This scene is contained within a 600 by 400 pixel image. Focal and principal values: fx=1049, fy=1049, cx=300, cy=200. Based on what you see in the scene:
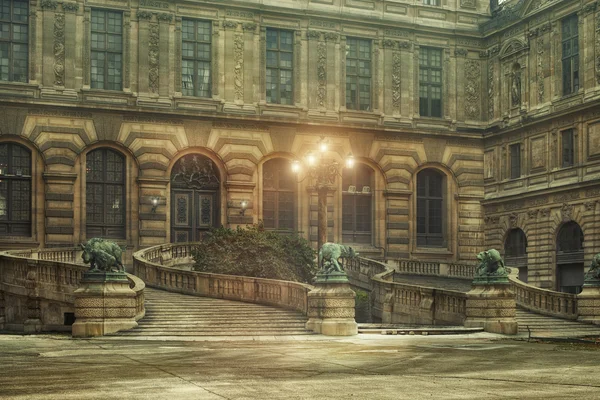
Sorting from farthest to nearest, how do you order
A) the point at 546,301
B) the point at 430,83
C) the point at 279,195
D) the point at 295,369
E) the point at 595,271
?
the point at 430,83, the point at 279,195, the point at 546,301, the point at 595,271, the point at 295,369

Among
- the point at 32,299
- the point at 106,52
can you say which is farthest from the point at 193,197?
the point at 32,299

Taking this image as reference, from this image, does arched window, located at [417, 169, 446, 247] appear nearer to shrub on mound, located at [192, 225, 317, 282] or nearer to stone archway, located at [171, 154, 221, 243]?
stone archway, located at [171, 154, 221, 243]

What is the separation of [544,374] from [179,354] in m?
8.62

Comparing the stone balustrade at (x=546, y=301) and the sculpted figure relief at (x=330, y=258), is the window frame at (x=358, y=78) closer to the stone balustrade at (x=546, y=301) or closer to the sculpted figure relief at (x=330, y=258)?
the stone balustrade at (x=546, y=301)

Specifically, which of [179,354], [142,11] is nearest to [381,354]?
[179,354]

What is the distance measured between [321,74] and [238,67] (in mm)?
4543

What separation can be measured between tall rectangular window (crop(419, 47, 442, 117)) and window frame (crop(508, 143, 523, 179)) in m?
4.77

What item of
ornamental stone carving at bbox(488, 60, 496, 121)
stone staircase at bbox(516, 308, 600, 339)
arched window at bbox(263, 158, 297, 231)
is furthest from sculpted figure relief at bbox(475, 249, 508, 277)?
ornamental stone carving at bbox(488, 60, 496, 121)

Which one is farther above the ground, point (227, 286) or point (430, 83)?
point (430, 83)

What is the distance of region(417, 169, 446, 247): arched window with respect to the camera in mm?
56719

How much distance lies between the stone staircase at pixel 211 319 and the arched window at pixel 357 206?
59.1ft

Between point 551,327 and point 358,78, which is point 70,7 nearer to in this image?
point 358,78

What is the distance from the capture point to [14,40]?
49406 mm

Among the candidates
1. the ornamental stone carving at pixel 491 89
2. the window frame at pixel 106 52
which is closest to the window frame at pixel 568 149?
the ornamental stone carving at pixel 491 89
